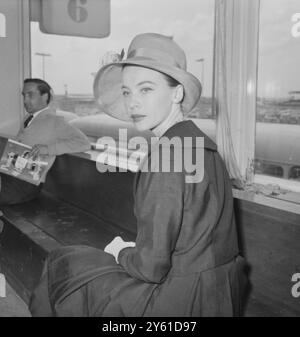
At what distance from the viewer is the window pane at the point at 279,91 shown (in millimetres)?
2062

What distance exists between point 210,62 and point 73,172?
4.87 ft

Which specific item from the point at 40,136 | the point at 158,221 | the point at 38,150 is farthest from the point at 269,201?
the point at 40,136

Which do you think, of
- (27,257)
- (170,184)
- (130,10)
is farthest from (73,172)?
(170,184)

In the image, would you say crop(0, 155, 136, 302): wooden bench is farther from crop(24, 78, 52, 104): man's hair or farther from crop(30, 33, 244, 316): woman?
crop(30, 33, 244, 316): woman

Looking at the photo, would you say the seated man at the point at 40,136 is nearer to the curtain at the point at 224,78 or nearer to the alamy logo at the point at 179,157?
the curtain at the point at 224,78

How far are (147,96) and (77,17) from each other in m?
3.26

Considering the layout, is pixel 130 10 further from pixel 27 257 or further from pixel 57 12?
pixel 27 257

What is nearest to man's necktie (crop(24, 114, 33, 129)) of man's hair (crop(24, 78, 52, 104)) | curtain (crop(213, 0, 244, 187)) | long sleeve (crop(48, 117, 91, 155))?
man's hair (crop(24, 78, 52, 104))

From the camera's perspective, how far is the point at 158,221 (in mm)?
1201

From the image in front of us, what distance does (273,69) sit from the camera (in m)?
2.18

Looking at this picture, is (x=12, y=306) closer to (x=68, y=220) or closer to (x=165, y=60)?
(x=68, y=220)

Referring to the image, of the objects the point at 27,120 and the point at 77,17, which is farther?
the point at 77,17

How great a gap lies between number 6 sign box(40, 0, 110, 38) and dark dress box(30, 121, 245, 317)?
3034 mm

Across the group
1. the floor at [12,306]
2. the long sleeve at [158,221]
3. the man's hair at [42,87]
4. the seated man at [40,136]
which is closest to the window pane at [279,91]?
→ the long sleeve at [158,221]
